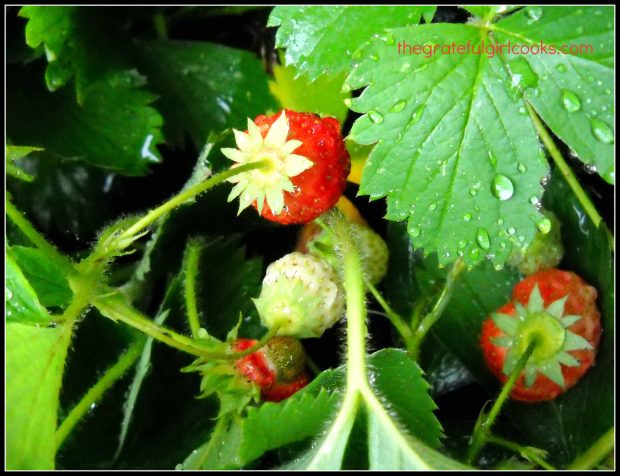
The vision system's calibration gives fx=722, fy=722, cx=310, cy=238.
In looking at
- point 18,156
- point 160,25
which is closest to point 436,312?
point 18,156

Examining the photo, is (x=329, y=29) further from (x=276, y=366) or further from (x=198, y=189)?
(x=276, y=366)

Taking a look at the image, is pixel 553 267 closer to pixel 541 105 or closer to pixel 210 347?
pixel 541 105

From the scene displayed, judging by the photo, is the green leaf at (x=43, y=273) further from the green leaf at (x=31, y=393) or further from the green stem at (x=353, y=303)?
the green stem at (x=353, y=303)

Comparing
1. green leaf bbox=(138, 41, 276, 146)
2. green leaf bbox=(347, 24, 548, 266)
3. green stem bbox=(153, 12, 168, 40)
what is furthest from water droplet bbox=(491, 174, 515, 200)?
green stem bbox=(153, 12, 168, 40)

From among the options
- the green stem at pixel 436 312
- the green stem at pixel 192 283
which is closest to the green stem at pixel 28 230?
the green stem at pixel 192 283

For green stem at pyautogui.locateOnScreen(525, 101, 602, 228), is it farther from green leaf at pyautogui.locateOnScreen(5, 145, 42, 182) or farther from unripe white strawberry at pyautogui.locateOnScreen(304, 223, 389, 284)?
green leaf at pyautogui.locateOnScreen(5, 145, 42, 182)

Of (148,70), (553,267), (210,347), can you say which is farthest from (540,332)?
(148,70)
